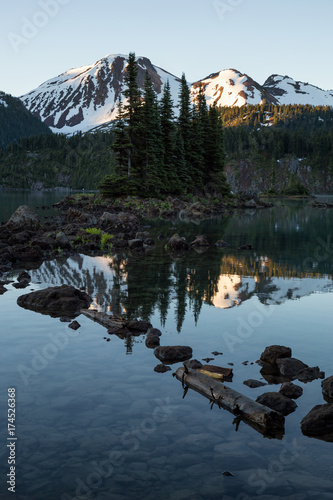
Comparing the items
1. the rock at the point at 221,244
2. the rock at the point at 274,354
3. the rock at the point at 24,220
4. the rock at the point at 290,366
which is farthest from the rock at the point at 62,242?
the rock at the point at 290,366

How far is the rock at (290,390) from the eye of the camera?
31.1 feet

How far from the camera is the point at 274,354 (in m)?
11.2

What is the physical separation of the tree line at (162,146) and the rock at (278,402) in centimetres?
6001

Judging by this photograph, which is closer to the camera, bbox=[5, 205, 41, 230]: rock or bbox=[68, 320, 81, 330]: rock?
bbox=[68, 320, 81, 330]: rock

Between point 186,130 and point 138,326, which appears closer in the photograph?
point 138,326

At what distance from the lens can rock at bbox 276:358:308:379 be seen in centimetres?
1066

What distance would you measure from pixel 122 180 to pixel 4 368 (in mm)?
59325

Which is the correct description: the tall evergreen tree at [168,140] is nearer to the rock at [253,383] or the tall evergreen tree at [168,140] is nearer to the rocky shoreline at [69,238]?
the rocky shoreline at [69,238]

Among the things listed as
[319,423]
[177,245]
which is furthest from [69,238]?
[319,423]

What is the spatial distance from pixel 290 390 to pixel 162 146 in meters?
67.5

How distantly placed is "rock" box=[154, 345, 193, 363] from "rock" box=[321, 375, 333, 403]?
3331 millimetres

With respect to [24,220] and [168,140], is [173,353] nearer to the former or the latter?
[24,220]

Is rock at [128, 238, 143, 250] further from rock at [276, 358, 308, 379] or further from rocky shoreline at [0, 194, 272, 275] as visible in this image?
rock at [276, 358, 308, 379]

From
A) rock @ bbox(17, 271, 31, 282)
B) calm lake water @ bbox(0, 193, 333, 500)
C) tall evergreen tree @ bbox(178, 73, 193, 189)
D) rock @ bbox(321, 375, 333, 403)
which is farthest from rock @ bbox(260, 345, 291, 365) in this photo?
tall evergreen tree @ bbox(178, 73, 193, 189)
